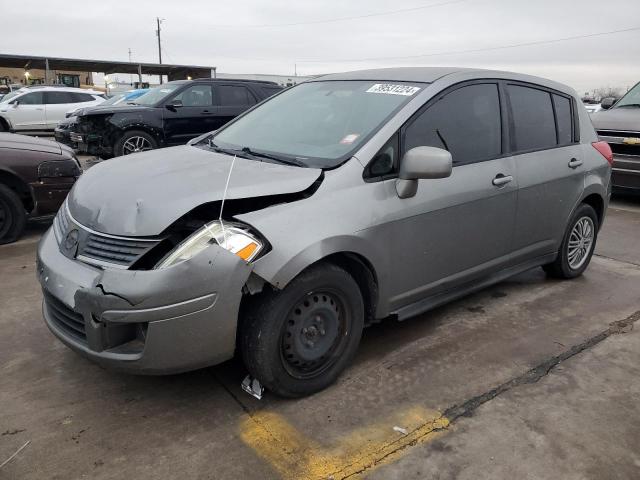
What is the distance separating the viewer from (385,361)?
3297mm

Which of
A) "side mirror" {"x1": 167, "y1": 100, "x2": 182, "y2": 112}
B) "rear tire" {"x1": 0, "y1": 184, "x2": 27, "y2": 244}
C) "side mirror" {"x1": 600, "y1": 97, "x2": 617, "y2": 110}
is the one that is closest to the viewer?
"rear tire" {"x1": 0, "y1": 184, "x2": 27, "y2": 244}

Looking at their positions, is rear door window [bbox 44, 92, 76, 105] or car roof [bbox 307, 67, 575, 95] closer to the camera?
car roof [bbox 307, 67, 575, 95]

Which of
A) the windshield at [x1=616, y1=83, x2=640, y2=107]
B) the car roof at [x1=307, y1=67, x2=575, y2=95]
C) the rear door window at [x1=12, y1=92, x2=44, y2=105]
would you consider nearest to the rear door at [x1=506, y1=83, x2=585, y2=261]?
the car roof at [x1=307, y1=67, x2=575, y2=95]

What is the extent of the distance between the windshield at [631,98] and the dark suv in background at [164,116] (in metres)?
6.38

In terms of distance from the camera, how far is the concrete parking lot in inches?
94.2

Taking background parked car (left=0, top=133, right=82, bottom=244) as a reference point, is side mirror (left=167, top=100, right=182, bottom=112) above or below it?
above

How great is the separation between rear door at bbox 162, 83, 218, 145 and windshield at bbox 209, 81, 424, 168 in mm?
6499

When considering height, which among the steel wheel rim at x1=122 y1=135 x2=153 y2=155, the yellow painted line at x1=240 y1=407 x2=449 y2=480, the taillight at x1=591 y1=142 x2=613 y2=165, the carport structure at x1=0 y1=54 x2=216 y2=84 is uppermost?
the carport structure at x1=0 y1=54 x2=216 y2=84

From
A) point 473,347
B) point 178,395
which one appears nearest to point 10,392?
point 178,395

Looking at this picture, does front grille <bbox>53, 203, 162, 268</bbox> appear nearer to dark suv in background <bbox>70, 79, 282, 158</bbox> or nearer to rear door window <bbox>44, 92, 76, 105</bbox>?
dark suv in background <bbox>70, 79, 282, 158</bbox>

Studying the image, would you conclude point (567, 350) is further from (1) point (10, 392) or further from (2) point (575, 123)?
→ (1) point (10, 392)

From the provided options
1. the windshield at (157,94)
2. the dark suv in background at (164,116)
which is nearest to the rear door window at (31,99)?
the dark suv in background at (164,116)

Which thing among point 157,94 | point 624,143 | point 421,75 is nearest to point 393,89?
point 421,75

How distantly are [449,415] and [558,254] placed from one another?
2396 millimetres
